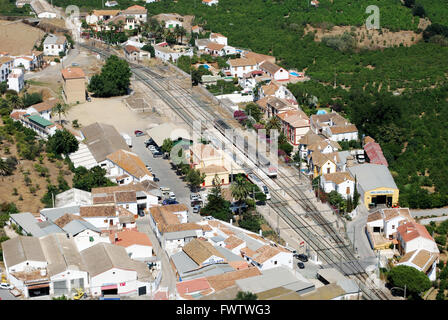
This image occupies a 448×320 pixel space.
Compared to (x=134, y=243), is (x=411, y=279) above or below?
below

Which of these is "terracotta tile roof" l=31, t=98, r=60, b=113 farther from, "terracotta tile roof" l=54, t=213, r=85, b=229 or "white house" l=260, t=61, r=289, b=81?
"white house" l=260, t=61, r=289, b=81

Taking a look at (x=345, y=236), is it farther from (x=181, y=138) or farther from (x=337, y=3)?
(x=337, y=3)

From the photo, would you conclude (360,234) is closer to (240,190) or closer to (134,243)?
(240,190)

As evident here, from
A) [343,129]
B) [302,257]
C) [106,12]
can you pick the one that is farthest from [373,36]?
[302,257]

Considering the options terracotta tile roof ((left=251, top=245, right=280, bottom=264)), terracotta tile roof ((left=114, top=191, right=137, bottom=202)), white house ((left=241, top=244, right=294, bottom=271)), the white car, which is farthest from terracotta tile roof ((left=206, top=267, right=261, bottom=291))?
terracotta tile roof ((left=114, top=191, right=137, bottom=202))

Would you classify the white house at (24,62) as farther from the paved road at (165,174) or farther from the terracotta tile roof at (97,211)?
the terracotta tile roof at (97,211)

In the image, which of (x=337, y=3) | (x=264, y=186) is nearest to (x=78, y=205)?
(x=264, y=186)
